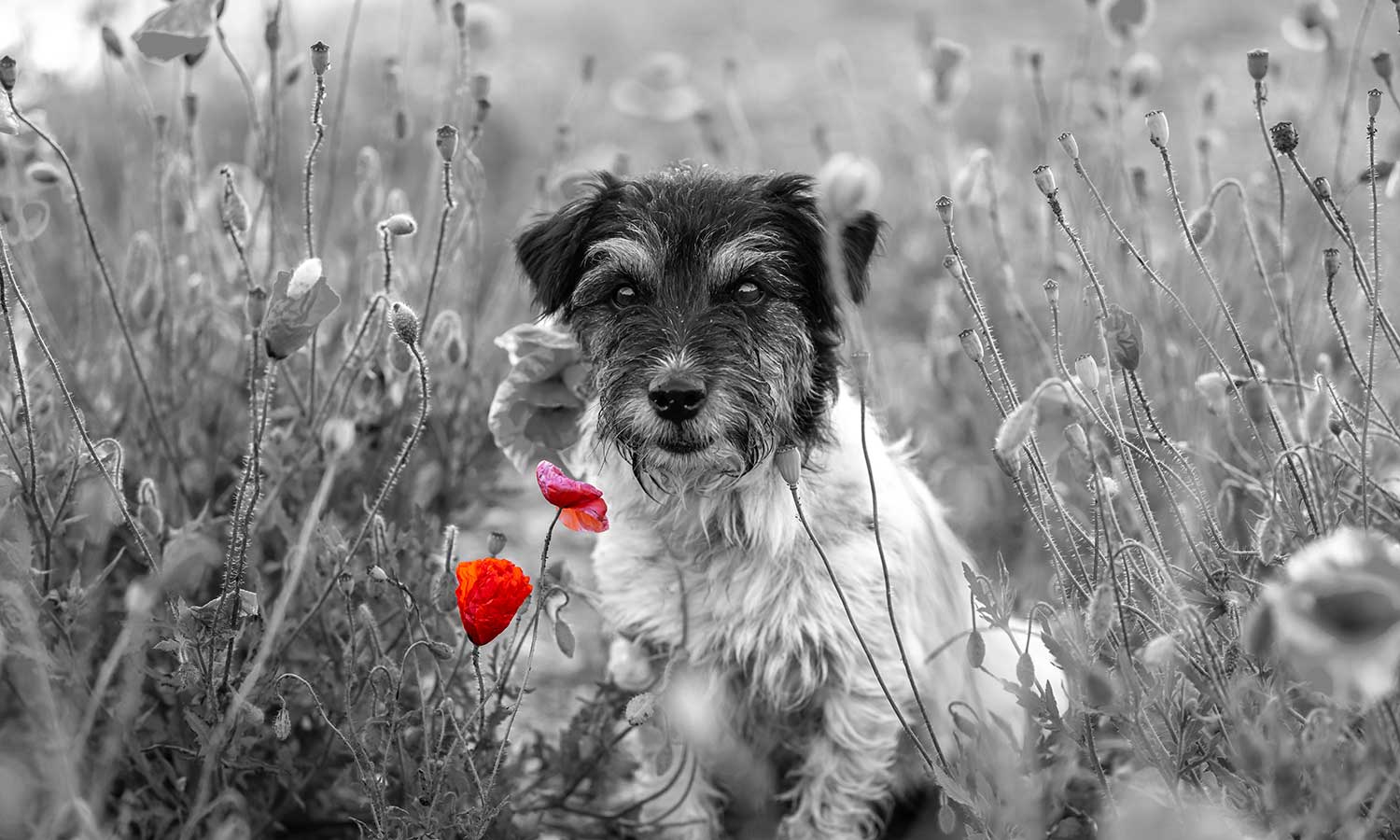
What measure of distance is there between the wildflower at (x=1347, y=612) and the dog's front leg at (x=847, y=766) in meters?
1.64

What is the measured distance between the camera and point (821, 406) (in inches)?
116

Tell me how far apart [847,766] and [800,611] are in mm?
416

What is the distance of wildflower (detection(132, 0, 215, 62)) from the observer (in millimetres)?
2383

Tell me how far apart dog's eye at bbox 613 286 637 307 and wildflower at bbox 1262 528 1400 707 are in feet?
5.91

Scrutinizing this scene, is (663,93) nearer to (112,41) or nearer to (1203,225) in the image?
(112,41)

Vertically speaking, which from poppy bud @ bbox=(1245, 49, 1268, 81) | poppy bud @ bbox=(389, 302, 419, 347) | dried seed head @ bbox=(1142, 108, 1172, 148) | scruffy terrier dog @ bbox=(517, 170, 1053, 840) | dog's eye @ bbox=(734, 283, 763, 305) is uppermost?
poppy bud @ bbox=(1245, 49, 1268, 81)

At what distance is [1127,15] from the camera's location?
11.6 feet

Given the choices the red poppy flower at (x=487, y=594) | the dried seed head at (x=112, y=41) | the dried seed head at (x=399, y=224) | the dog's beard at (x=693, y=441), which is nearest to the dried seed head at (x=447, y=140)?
the dried seed head at (x=399, y=224)

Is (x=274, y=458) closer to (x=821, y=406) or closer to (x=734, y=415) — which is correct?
(x=734, y=415)

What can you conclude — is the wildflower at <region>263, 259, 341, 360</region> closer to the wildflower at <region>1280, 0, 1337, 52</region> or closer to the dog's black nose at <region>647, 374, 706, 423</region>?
the dog's black nose at <region>647, 374, 706, 423</region>

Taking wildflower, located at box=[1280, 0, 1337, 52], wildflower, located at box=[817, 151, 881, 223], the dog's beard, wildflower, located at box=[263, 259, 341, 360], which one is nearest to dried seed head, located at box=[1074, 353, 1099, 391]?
wildflower, located at box=[817, 151, 881, 223]

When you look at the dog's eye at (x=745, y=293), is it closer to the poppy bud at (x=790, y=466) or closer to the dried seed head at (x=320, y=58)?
the poppy bud at (x=790, y=466)

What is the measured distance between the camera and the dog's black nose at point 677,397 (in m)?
2.62

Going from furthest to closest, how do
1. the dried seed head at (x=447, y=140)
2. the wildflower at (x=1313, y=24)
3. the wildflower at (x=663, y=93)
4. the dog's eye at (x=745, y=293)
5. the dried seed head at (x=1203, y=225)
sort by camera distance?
the wildflower at (x=663, y=93) < the wildflower at (x=1313, y=24) < the dog's eye at (x=745, y=293) < the dried seed head at (x=1203, y=225) < the dried seed head at (x=447, y=140)
